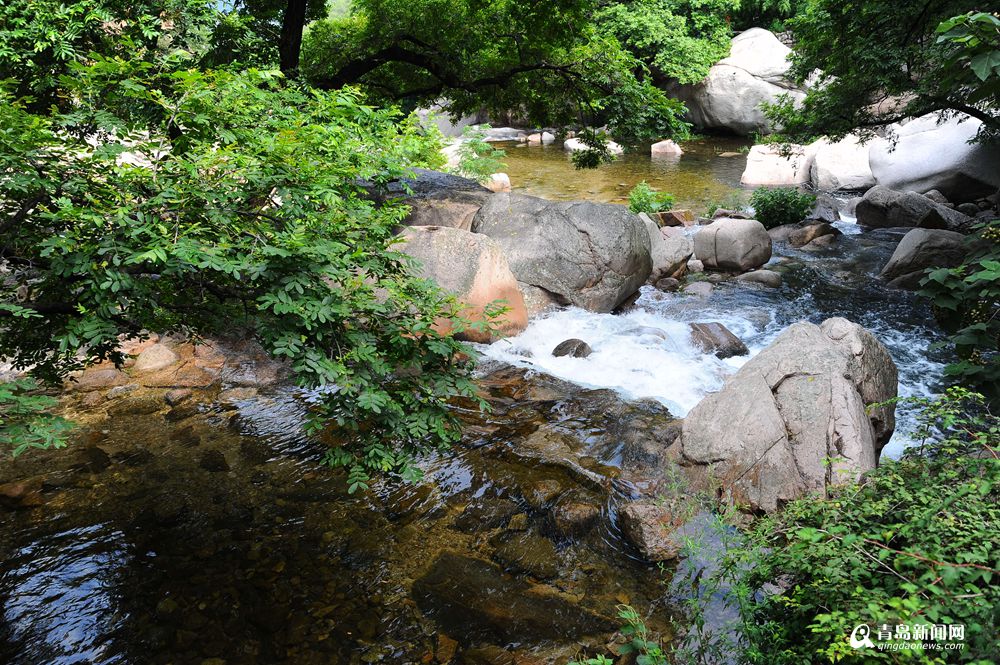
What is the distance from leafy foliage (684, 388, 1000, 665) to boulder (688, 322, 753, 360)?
525 centimetres

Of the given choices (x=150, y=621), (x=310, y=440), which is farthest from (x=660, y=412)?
(x=150, y=621)

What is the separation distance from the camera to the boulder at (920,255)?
11312mm

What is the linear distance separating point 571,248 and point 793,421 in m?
5.63

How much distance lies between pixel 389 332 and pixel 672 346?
629cm

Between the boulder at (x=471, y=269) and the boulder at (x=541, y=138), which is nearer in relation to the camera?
the boulder at (x=471, y=269)

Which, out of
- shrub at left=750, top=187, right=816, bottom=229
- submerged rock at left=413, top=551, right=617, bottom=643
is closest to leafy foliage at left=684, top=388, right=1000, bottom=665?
submerged rock at left=413, top=551, right=617, bottom=643

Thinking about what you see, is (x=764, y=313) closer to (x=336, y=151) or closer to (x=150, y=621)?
(x=336, y=151)

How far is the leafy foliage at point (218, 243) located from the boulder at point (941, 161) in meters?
16.0

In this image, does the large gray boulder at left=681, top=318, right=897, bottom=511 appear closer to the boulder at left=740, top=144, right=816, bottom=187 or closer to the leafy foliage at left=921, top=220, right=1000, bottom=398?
the leafy foliage at left=921, top=220, right=1000, bottom=398

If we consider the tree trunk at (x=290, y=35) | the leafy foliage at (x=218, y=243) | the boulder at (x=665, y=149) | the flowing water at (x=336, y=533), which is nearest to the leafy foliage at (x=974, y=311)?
the flowing water at (x=336, y=533)

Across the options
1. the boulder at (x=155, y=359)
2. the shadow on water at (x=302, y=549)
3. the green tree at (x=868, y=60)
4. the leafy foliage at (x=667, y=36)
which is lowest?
the shadow on water at (x=302, y=549)

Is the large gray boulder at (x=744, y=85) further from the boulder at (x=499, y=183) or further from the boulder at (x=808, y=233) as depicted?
the boulder at (x=808, y=233)

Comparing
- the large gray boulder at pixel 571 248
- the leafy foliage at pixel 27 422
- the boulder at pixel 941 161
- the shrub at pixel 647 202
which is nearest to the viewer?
the leafy foliage at pixel 27 422

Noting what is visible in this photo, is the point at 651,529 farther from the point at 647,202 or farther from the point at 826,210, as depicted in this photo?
the point at 826,210
